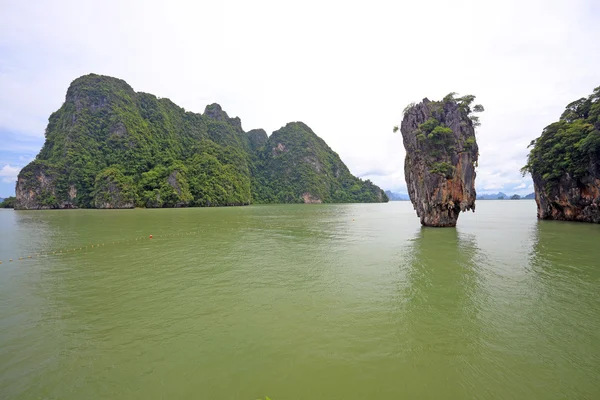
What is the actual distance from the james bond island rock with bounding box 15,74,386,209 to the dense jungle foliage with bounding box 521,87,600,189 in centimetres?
9191

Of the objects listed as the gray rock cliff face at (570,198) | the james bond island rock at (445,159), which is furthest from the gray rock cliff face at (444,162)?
the gray rock cliff face at (570,198)

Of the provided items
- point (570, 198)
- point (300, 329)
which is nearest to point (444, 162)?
point (570, 198)

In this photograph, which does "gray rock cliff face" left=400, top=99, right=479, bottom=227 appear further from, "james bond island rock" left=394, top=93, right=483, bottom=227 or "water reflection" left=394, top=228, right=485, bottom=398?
"water reflection" left=394, top=228, right=485, bottom=398

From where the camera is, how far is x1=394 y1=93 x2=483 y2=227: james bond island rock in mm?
26969

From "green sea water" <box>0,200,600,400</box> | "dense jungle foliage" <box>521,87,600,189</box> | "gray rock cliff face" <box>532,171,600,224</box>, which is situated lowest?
"green sea water" <box>0,200,600,400</box>

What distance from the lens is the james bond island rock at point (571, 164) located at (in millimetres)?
26703

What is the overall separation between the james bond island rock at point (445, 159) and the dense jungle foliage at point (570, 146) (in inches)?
410

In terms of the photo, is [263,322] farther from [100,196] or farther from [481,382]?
[100,196]

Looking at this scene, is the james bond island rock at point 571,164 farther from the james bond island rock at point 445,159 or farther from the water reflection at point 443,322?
the water reflection at point 443,322

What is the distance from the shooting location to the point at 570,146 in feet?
92.9

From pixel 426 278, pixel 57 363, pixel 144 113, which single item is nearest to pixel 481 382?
pixel 426 278

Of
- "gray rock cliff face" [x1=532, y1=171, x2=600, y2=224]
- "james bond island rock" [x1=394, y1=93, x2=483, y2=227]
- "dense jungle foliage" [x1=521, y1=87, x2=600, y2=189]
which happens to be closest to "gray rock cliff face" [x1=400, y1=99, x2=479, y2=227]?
"james bond island rock" [x1=394, y1=93, x2=483, y2=227]

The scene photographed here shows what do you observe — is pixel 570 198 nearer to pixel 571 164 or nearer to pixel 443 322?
pixel 571 164

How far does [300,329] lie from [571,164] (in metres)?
38.2
